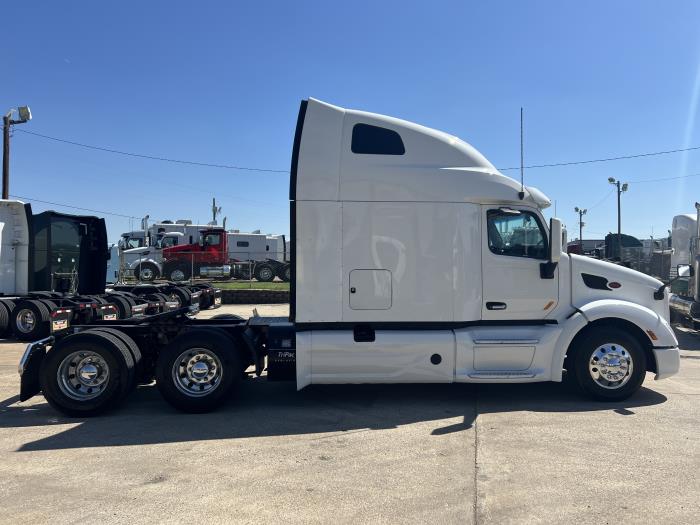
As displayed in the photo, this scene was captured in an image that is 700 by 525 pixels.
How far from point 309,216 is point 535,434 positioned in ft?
10.8

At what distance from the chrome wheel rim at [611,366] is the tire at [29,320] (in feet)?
34.7

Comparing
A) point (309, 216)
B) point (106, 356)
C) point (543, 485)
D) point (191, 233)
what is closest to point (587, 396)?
point (543, 485)

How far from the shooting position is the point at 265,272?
2794cm

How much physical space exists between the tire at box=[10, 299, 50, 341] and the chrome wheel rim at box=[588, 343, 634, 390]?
34.7 feet

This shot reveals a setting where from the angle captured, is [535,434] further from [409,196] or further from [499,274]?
[409,196]

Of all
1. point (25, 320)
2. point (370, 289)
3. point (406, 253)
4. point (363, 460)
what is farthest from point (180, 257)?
point (363, 460)

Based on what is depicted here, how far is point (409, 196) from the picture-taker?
5.77 metres

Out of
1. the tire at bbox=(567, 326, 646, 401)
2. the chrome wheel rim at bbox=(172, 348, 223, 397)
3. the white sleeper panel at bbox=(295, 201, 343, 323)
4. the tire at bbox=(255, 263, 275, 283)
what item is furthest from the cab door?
the tire at bbox=(255, 263, 275, 283)

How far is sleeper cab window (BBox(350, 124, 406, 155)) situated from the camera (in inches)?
227

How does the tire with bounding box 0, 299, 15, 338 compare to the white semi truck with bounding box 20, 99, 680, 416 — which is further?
the tire with bounding box 0, 299, 15, 338

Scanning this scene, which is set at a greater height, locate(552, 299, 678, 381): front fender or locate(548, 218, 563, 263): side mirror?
locate(548, 218, 563, 263): side mirror

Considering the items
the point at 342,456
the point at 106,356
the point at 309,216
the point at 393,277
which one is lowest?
the point at 342,456

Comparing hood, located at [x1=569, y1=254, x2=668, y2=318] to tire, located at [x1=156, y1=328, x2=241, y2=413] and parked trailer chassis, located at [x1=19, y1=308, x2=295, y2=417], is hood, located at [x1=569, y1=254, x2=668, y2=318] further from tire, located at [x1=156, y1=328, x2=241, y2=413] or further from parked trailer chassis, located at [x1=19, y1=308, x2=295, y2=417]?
tire, located at [x1=156, y1=328, x2=241, y2=413]

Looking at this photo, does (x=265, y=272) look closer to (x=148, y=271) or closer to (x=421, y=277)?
(x=148, y=271)
